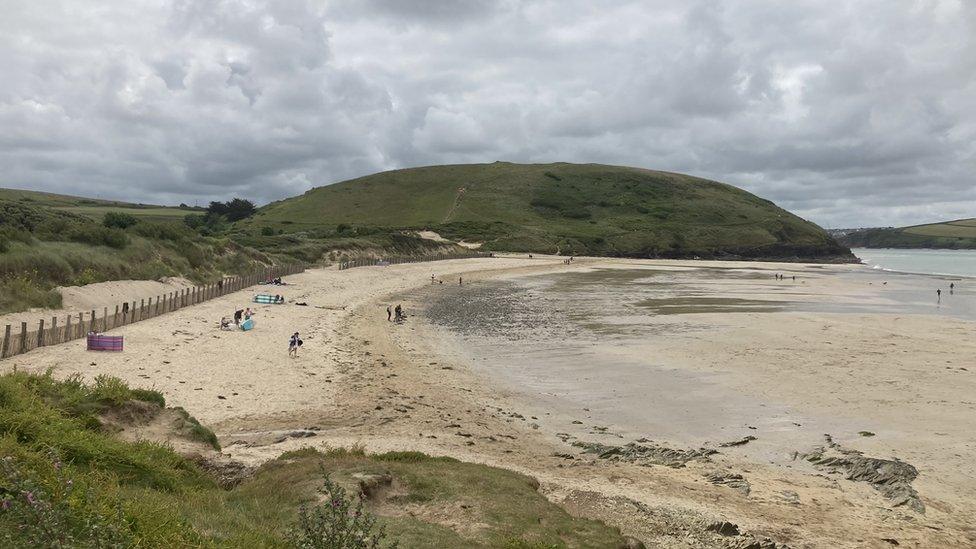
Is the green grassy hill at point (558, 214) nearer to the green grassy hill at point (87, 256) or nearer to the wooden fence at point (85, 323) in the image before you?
the green grassy hill at point (87, 256)


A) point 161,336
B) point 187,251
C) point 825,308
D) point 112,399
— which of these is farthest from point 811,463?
point 187,251

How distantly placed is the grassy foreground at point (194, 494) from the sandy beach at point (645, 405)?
1.71 meters

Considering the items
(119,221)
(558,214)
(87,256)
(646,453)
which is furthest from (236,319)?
(558,214)

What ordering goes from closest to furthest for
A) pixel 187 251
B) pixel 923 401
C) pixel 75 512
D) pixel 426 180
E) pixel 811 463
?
pixel 75 512, pixel 811 463, pixel 923 401, pixel 187 251, pixel 426 180

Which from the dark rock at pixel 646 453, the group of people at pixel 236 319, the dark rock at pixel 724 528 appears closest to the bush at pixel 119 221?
the group of people at pixel 236 319

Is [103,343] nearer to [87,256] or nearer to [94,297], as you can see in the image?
[94,297]

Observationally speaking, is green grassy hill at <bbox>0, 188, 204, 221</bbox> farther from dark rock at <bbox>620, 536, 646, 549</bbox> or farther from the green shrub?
dark rock at <bbox>620, 536, 646, 549</bbox>

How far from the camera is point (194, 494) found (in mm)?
7578

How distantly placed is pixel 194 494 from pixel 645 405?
1309 centimetres

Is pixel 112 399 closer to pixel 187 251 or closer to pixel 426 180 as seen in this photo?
pixel 187 251

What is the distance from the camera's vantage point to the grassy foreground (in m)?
4.86

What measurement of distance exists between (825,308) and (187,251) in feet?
150

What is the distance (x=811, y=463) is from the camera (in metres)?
13.0

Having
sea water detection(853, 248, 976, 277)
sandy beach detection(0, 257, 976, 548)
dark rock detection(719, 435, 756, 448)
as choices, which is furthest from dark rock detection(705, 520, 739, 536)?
sea water detection(853, 248, 976, 277)
